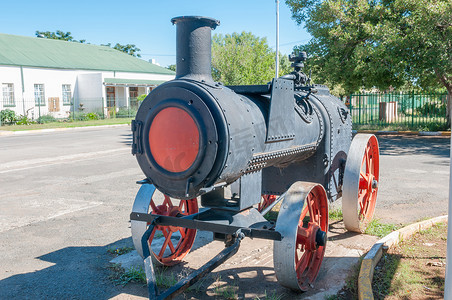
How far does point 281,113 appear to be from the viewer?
3889 millimetres

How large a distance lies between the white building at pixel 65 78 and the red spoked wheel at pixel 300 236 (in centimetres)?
2687

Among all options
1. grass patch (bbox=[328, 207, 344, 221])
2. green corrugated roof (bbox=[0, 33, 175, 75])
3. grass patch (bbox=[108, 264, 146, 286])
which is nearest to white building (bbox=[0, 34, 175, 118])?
green corrugated roof (bbox=[0, 33, 175, 75])

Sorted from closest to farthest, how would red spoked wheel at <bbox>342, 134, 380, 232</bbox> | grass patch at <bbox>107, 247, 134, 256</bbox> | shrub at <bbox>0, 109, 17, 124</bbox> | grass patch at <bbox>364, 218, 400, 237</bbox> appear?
grass patch at <bbox>107, 247, 134, 256</bbox> → red spoked wheel at <bbox>342, 134, 380, 232</bbox> → grass patch at <bbox>364, 218, 400, 237</bbox> → shrub at <bbox>0, 109, 17, 124</bbox>

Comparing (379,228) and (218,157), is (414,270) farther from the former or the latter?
(218,157)

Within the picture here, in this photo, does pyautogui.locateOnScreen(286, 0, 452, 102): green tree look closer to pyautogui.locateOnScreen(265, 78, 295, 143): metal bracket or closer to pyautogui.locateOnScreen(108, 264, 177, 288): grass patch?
pyautogui.locateOnScreen(265, 78, 295, 143): metal bracket

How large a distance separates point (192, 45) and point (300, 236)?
1.85 meters

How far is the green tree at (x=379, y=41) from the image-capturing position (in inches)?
585

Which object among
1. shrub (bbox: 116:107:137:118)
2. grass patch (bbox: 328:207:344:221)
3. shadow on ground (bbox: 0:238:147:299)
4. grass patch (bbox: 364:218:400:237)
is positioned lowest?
shadow on ground (bbox: 0:238:147:299)

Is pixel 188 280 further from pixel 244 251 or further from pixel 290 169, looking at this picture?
pixel 290 169

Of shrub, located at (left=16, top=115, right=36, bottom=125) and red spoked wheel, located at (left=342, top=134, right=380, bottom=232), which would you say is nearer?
red spoked wheel, located at (left=342, top=134, right=380, bottom=232)

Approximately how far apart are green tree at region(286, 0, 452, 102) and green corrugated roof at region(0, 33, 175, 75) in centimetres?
2024

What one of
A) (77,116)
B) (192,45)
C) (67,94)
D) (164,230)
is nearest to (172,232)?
(164,230)

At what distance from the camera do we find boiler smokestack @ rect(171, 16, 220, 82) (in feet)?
11.1

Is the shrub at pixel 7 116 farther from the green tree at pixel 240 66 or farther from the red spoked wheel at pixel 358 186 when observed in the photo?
the red spoked wheel at pixel 358 186
